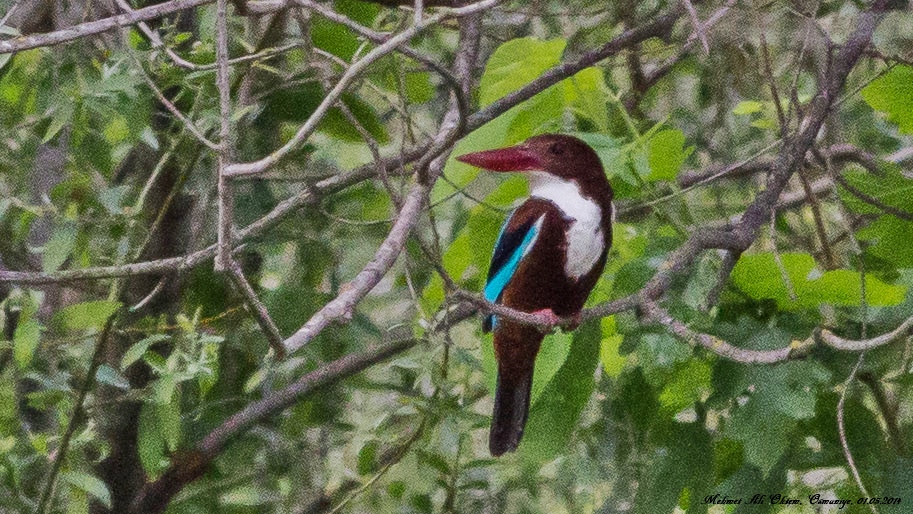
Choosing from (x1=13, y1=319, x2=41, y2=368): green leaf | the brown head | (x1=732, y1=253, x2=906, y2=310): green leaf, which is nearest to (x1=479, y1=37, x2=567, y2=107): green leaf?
the brown head

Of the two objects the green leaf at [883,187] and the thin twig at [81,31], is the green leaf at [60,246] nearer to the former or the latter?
the thin twig at [81,31]

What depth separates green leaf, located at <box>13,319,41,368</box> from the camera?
1.98 metres

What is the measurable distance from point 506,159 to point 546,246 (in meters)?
0.22

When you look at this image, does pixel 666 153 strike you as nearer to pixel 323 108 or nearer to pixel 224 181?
pixel 323 108

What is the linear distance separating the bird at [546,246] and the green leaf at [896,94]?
20.1 inches

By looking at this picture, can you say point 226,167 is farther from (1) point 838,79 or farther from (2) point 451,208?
(2) point 451,208

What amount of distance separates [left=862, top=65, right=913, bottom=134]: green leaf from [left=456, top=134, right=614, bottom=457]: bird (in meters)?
0.51

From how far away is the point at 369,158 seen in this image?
2.89 metres

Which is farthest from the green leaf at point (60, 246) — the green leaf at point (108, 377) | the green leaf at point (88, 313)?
the green leaf at point (108, 377)

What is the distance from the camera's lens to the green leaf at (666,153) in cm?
214

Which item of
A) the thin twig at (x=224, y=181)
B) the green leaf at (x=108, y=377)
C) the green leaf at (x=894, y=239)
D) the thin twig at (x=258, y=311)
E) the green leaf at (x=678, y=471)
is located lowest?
the green leaf at (x=678, y=471)

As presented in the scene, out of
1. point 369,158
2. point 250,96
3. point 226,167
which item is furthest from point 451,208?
point 226,167

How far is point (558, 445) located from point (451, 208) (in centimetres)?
86

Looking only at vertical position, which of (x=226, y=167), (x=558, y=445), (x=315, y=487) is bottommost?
(x=315, y=487)
